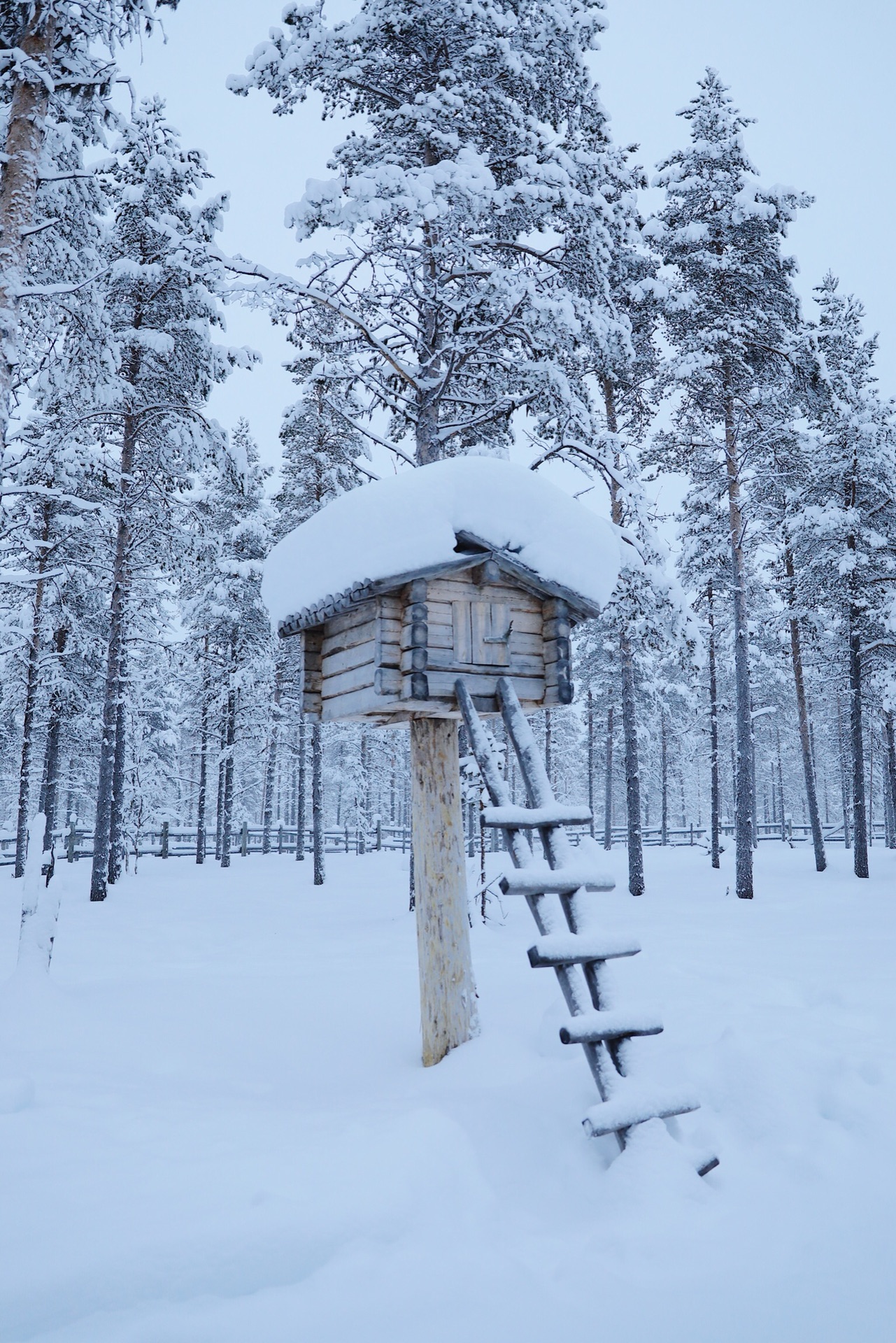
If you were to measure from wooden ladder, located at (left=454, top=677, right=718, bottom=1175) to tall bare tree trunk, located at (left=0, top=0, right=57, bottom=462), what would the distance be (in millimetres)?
6036

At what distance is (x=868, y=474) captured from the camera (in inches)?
758

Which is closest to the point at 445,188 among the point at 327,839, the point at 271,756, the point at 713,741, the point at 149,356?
the point at 149,356

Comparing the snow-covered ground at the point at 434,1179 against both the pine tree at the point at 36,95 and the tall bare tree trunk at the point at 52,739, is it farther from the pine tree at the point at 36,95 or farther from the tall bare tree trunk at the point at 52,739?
the tall bare tree trunk at the point at 52,739

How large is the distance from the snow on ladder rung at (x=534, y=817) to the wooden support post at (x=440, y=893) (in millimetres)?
1132

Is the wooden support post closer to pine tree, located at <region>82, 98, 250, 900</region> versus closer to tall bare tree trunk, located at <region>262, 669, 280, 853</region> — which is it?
pine tree, located at <region>82, 98, 250, 900</region>

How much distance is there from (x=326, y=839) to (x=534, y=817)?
1399 inches

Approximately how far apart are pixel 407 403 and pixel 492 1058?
6197 millimetres

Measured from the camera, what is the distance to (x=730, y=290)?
16812mm

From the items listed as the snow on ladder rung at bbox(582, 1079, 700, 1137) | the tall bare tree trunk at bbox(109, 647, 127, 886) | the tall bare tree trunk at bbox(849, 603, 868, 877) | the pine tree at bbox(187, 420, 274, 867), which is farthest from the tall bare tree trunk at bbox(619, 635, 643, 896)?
the snow on ladder rung at bbox(582, 1079, 700, 1137)

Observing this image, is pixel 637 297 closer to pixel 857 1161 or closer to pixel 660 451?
pixel 660 451

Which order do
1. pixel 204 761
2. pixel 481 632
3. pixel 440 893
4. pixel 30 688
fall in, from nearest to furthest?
1. pixel 481 632
2. pixel 440 893
3. pixel 30 688
4. pixel 204 761

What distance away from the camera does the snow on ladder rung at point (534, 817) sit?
4848mm

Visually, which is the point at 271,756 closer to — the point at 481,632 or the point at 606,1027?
the point at 481,632

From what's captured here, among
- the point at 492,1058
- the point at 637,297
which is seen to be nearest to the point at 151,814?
the point at 637,297
